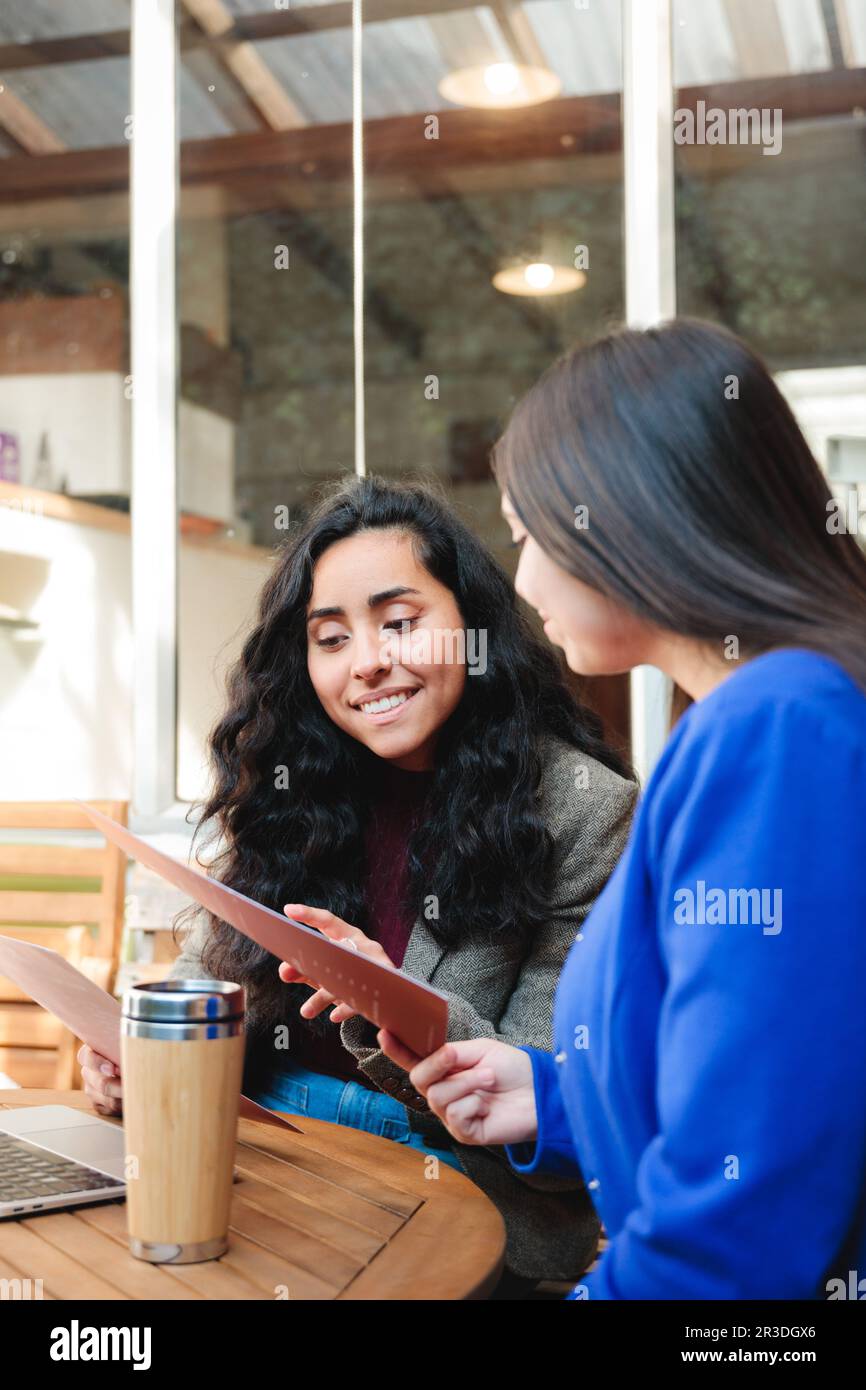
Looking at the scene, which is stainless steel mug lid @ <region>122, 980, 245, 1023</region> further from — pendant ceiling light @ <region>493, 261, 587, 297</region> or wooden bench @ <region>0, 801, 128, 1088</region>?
pendant ceiling light @ <region>493, 261, 587, 297</region>

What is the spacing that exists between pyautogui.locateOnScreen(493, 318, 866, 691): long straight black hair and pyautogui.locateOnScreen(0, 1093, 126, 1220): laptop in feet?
1.85

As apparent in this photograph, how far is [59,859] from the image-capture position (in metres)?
2.32

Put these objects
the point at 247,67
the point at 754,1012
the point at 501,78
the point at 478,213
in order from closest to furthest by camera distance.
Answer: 1. the point at 754,1012
2. the point at 247,67
3. the point at 501,78
4. the point at 478,213

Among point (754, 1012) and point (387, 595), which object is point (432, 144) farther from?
point (754, 1012)

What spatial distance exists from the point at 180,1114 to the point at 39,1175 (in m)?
0.28

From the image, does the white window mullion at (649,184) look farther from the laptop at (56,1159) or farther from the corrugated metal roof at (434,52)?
the corrugated metal roof at (434,52)

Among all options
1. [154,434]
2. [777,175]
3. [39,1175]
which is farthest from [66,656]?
[777,175]

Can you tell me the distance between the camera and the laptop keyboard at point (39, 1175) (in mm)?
949

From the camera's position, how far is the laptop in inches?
36.9

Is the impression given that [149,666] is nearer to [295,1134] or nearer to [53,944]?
[53,944]

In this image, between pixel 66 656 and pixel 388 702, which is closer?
pixel 388 702

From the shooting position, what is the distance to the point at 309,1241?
880mm

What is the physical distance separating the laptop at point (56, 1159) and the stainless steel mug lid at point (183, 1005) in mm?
220

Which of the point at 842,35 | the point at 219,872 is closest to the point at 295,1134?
the point at 219,872
